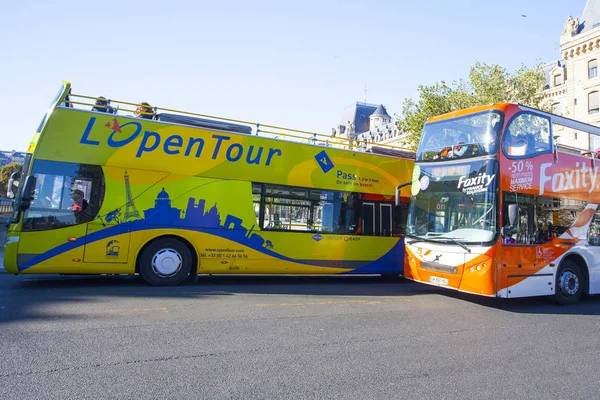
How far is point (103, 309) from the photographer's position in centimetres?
689

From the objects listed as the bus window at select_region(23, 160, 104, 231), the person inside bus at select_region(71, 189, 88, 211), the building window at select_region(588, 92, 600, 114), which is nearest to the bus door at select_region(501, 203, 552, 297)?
the bus window at select_region(23, 160, 104, 231)

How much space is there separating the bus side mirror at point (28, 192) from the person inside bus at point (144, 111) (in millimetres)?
2571

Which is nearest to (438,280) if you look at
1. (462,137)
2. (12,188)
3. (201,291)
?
(462,137)

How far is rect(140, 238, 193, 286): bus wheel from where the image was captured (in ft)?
31.4

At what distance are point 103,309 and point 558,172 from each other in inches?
360

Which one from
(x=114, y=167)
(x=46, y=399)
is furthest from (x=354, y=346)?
(x=114, y=167)

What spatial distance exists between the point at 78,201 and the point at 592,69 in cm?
5213

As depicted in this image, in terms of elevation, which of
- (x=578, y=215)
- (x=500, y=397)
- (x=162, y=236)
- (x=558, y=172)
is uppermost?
(x=558, y=172)

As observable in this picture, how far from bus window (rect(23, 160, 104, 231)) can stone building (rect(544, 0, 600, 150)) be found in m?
45.3

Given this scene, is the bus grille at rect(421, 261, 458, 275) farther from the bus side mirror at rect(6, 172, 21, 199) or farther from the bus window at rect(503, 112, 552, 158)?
the bus side mirror at rect(6, 172, 21, 199)

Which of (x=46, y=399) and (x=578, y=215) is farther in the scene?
(x=578, y=215)

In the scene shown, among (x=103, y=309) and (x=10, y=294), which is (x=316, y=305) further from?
(x=10, y=294)

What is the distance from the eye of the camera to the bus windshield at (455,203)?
8.48 metres

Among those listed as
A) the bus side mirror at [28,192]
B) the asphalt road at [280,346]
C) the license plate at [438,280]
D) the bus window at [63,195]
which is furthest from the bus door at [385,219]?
the bus side mirror at [28,192]
